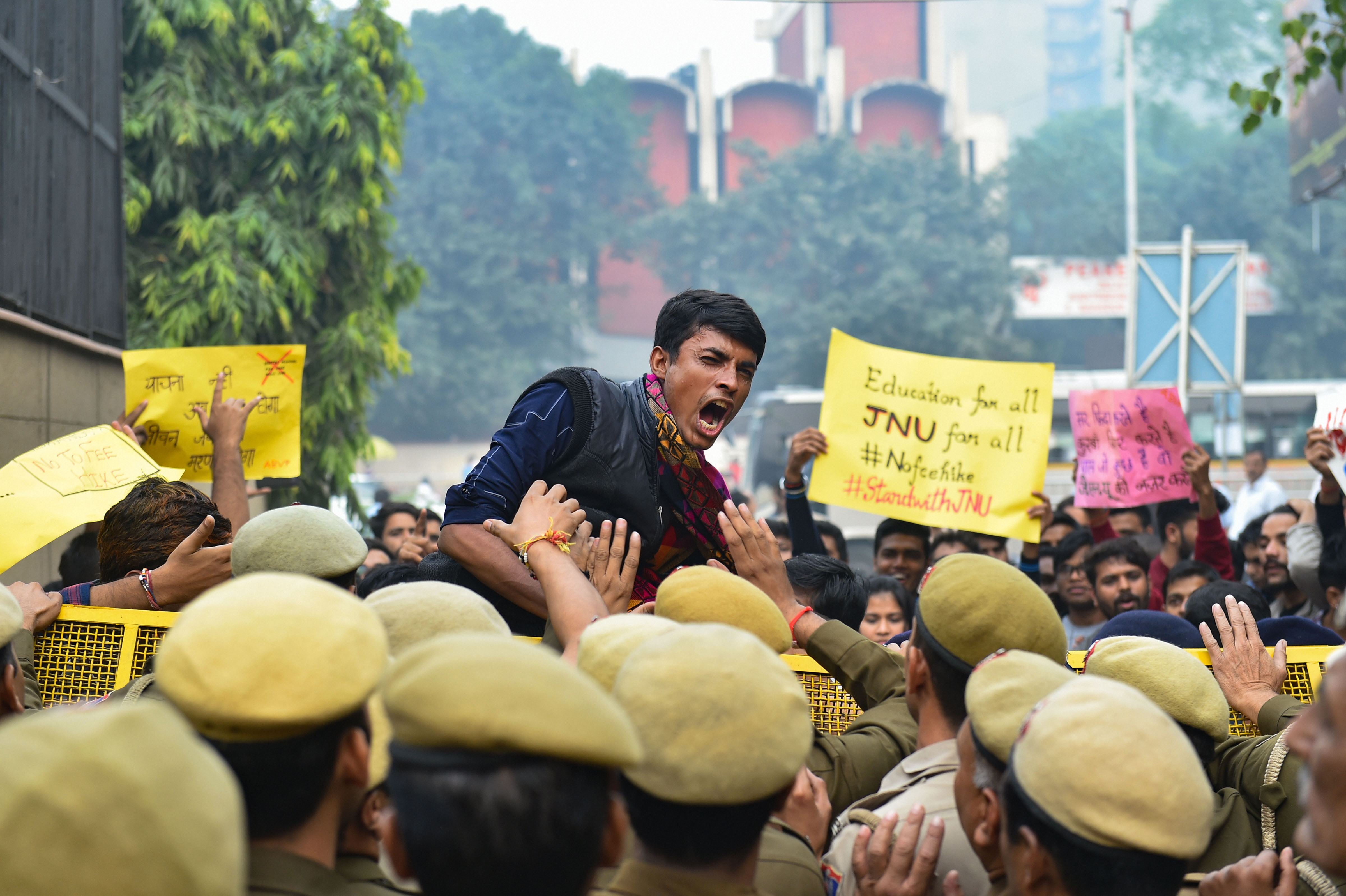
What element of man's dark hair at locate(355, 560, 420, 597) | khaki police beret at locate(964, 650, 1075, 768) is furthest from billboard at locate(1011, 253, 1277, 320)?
khaki police beret at locate(964, 650, 1075, 768)

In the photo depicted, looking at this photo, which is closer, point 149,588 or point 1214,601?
point 149,588

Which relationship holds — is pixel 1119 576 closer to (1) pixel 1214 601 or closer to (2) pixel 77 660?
(1) pixel 1214 601

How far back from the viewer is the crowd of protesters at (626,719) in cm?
138

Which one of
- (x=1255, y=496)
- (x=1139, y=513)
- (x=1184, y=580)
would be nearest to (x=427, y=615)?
(x=1184, y=580)

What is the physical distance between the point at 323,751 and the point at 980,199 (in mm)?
47684

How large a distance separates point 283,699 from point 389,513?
21.4ft

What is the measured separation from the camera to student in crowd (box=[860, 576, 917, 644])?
209 inches

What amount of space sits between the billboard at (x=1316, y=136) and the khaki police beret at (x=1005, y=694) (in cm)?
1502

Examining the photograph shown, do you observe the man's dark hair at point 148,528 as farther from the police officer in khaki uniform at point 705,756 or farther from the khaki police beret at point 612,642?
the police officer in khaki uniform at point 705,756

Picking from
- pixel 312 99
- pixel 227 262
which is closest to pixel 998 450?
pixel 227 262

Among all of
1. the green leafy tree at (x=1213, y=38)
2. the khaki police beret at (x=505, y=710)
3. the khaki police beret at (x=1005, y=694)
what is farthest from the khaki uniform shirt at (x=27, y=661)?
the green leafy tree at (x=1213, y=38)

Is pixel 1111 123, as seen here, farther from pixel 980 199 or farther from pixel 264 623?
pixel 264 623

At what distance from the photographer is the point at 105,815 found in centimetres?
111

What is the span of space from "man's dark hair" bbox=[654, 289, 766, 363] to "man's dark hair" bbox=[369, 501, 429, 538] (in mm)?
4678
